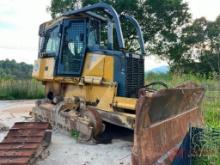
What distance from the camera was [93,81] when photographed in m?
8.13

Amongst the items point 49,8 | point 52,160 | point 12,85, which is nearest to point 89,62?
point 52,160

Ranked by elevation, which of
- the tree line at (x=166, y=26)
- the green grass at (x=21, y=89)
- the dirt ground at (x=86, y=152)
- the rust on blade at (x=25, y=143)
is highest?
the tree line at (x=166, y=26)

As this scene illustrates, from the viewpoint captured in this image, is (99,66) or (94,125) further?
(99,66)

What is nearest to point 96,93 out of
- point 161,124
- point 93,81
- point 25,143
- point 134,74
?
point 93,81

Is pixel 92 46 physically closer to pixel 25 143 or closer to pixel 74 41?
pixel 74 41

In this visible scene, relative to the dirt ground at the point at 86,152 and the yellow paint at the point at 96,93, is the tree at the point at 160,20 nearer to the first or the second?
the yellow paint at the point at 96,93

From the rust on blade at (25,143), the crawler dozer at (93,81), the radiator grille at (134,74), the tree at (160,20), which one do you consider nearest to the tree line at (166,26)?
the tree at (160,20)

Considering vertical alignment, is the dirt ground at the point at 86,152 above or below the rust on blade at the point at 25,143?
below

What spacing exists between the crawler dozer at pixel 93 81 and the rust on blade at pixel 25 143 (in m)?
0.92

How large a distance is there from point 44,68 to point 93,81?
1.90 metres

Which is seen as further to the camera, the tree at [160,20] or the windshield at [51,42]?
the tree at [160,20]

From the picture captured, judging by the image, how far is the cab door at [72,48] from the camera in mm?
8438

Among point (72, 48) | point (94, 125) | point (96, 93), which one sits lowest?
point (94, 125)

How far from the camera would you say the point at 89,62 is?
826 centimetres
